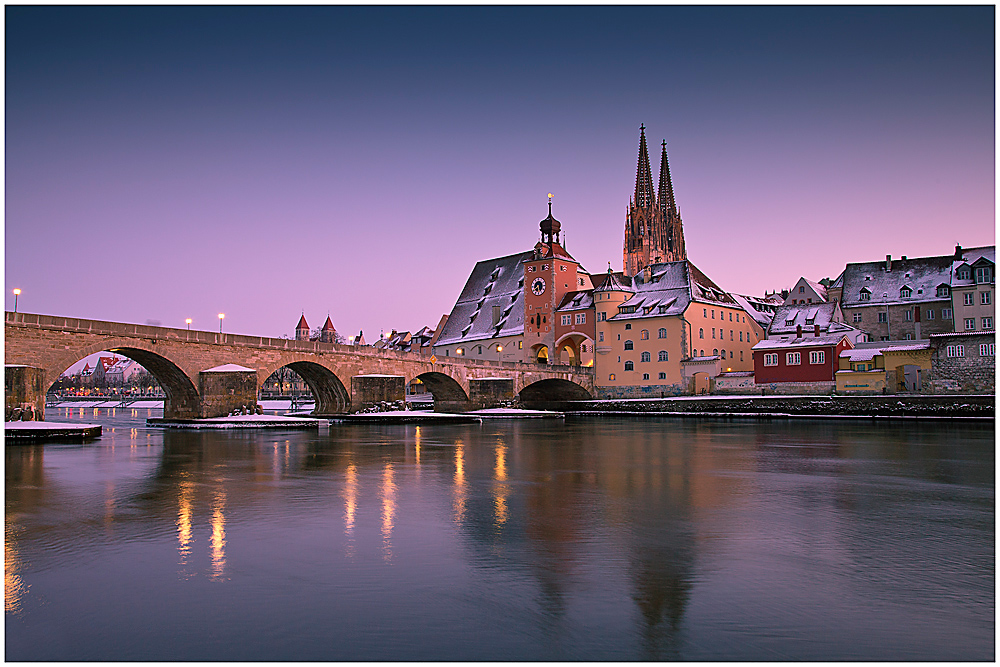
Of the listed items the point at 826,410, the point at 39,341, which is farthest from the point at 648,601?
the point at 826,410

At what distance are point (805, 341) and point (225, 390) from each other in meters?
46.1

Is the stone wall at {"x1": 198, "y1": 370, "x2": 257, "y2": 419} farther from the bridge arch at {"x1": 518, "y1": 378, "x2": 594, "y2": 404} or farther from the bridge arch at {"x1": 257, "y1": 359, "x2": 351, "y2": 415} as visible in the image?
the bridge arch at {"x1": 518, "y1": 378, "x2": 594, "y2": 404}

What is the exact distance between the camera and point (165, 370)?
42531 millimetres

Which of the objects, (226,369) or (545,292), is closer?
(226,369)

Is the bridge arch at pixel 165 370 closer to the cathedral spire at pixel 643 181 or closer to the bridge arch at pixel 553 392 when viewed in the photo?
the bridge arch at pixel 553 392

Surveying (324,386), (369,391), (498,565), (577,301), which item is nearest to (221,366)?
(369,391)

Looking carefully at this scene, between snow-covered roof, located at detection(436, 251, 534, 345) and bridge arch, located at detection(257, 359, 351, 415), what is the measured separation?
34.7 metres

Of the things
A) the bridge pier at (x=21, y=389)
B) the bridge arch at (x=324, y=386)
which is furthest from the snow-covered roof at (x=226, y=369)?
the bridge pier at (x=21, y=389)

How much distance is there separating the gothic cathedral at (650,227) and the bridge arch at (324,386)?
249 feet

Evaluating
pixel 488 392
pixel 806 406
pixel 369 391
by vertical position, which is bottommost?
pixel 806 406

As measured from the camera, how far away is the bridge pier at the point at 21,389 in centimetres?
3123

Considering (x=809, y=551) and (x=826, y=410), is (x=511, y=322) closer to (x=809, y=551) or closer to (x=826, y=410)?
(x=826, y=410)

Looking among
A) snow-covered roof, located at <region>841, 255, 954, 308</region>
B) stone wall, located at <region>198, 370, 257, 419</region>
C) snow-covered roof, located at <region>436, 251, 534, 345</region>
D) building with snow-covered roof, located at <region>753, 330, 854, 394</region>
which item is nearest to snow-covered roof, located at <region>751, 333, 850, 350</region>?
building with snow-covered roof, located at <region>753, 330, 854, 394</region>

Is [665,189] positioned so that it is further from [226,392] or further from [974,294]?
[226,392]
